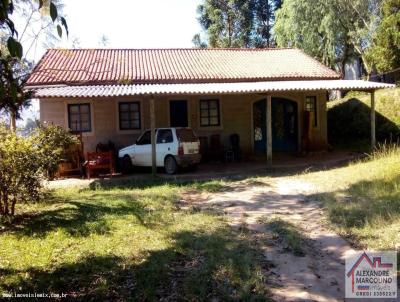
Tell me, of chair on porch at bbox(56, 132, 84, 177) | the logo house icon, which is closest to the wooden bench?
chair on porch at bbox(56, 132, 84, 177)

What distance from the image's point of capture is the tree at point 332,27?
24.9 m

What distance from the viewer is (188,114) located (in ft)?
56.0

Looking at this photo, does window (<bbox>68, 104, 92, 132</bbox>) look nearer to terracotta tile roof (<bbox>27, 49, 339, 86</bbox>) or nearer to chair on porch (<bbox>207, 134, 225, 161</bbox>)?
terracotta tile roof (<bbox>27, 49, 339, 86</bbox>)

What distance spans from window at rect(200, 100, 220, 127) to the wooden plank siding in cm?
16

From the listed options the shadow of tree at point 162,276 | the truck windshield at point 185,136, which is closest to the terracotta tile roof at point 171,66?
the truck windshield at point 185,136

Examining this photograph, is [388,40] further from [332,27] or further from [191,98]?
[191,98]

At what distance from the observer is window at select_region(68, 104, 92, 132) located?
1626 centimetres

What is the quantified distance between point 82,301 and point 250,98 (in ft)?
45.2

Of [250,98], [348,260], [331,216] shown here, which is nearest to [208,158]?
[250,98]

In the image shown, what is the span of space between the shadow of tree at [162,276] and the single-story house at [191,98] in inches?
354

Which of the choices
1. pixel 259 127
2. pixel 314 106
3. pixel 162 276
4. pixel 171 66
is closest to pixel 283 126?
pixel 259 127

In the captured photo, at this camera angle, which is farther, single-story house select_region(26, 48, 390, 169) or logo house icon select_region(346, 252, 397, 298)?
single-story house select_region(26, 48, 390, 169)

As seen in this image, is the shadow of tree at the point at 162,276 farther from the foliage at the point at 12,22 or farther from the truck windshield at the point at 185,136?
the truck windshield at the point at 185,136

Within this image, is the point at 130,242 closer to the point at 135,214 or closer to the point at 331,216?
the point at 135,214
